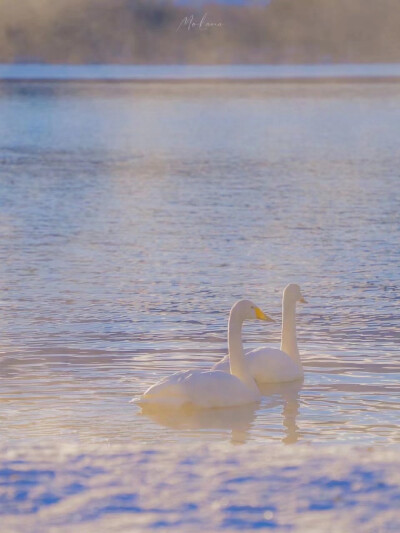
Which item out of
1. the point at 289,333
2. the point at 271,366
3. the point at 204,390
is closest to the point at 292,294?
the point at 289,333

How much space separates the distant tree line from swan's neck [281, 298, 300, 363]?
1.99 meters

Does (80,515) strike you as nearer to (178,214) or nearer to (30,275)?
(30,275)

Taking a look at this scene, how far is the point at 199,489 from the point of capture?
12.3 feet

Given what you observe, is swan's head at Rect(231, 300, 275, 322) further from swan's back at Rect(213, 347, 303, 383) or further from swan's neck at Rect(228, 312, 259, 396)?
swan's back at Rect(213, 347, 303, 383)

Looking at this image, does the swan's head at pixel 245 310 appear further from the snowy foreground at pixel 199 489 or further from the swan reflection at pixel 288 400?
the snowy foreground at pixel 199 489

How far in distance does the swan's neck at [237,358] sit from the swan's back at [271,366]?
156 mm

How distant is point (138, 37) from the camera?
29.1 m

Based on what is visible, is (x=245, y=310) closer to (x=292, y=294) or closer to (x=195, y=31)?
(x=292, y=294)

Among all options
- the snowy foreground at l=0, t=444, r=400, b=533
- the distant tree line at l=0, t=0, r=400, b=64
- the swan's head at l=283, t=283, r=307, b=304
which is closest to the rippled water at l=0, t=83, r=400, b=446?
the swan's head at l=283, t=283, r=307, b=304

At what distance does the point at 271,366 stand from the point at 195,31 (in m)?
14.2

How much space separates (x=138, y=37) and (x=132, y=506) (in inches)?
1028

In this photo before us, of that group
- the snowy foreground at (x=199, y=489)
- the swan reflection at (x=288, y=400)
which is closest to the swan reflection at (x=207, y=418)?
the swan reflection at (x=288, y=400)

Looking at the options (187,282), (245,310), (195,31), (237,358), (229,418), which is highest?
(195,31)

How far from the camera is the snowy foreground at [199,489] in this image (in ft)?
11.4
